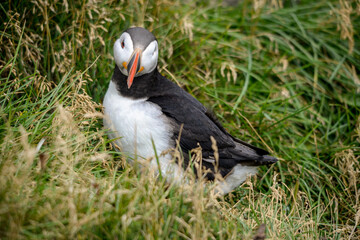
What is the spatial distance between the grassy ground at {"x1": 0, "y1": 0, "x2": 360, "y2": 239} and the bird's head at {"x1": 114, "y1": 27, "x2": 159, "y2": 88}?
→ 1.34 ft

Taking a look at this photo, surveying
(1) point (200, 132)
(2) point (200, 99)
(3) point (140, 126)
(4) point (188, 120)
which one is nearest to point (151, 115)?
(3) point (140, 126)

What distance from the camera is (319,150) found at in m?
4.04

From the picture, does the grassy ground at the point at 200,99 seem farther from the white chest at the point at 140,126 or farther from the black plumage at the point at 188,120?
the black plumage at the point at 188,120

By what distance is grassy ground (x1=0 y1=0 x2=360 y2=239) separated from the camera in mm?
2104

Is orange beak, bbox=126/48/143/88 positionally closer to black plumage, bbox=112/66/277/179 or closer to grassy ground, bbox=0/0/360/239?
black plumage, bbox=112/66/277/179

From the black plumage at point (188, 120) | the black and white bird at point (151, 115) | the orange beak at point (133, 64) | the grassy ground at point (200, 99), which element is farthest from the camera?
the black plumage at point (188, 120)

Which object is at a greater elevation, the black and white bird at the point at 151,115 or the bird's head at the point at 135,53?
the bird's head at the point at 135,53

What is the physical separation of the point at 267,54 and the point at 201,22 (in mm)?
879

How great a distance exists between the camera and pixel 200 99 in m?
4.14

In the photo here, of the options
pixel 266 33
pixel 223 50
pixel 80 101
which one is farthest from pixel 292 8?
pixel 80 101

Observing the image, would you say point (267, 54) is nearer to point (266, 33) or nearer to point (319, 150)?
point (266, 33)

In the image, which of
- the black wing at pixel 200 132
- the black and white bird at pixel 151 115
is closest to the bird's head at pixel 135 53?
the black and white bird at pixel 151 115

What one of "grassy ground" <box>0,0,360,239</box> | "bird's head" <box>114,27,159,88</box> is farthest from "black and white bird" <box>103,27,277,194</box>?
"grassy ground" <box>0,0,360,239</box>

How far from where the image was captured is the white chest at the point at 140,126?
2.86 m
